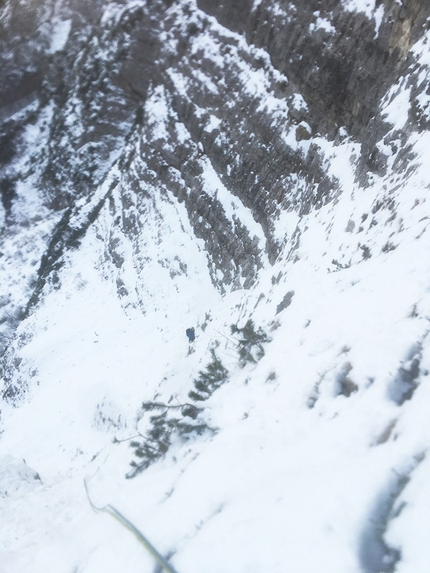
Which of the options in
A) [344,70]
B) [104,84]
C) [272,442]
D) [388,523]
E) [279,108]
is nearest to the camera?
[388,523]

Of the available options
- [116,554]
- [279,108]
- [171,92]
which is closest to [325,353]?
[116,554]

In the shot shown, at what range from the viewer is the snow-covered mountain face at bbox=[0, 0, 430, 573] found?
316 cm

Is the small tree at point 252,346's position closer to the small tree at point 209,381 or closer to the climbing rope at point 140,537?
the small tree at point 209,381

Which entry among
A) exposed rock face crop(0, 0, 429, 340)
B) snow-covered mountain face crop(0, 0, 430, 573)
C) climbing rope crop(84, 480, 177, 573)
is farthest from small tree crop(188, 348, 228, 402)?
exposed rock face crop(0, 0, 429, 340)

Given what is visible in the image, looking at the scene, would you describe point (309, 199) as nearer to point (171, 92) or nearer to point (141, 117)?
point (171, 92)

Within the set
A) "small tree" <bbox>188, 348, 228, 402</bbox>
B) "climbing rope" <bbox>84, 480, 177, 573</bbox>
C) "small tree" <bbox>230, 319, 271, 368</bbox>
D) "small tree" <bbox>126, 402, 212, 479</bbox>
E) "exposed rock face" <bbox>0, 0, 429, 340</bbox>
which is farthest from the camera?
"exposed rock face" <bbox>0, 0, 429, 340</bbox>

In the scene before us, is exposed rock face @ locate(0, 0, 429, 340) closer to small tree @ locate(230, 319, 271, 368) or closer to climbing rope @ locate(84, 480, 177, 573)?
small tree @ locate(230, 319, 271, 368)

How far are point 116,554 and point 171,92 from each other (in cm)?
1756

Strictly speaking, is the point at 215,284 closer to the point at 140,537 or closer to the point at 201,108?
the point at 201,108

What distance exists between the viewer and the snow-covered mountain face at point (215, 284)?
10.4ft

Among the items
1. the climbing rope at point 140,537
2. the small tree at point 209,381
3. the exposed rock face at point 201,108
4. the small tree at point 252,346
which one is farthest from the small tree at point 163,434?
the exposed rock face at point 201,108

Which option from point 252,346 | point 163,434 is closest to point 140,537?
point 163,434

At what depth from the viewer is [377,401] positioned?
11.2 ft

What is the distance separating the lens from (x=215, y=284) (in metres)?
13.6
